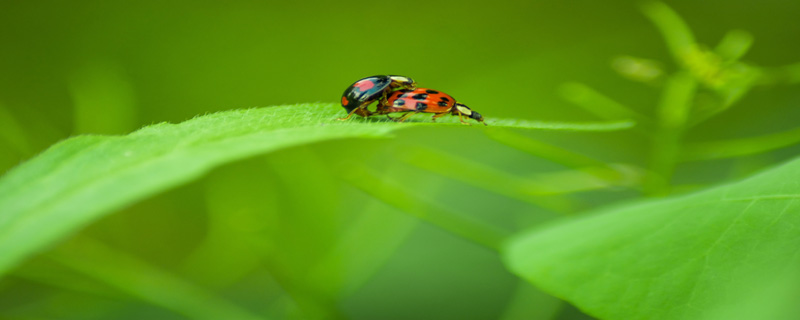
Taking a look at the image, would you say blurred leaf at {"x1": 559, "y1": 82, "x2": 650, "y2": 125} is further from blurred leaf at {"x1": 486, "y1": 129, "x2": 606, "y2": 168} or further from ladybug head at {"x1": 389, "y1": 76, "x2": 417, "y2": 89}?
ladybug head at {"x1": 389, "y1": 76, "x2": 417, "y2": 89}

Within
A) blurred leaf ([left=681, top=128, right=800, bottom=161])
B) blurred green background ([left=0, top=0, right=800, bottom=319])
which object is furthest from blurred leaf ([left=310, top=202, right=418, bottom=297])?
blurred leaf ([left=681, top=128, right=800, bottom=161])

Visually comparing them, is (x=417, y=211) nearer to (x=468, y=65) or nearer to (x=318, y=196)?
(x=318, y=196)

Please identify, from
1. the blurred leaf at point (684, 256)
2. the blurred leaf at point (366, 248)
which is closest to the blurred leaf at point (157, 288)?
the blurred leaf at point (366, 248)

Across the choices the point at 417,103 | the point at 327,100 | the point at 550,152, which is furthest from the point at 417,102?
the point at 327,100

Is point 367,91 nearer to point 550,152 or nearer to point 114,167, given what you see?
point 550,152

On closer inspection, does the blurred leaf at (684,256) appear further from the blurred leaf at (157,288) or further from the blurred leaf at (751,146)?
the blurred leaf at (157,288)

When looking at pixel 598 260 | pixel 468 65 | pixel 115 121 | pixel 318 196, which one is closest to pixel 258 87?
pixel 468 65
